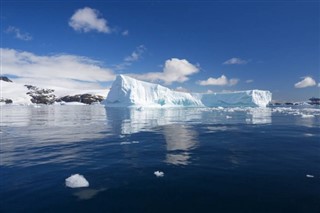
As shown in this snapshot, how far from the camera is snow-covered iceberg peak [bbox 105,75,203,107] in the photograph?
238ft

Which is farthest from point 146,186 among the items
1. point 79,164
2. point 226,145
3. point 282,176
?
point 226,145

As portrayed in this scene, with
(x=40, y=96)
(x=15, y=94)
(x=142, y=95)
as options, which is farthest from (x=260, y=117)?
(x=40, y=96)

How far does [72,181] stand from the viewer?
23.9 ft

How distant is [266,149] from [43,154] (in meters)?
9.62

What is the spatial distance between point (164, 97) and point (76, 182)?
7173 centimetres

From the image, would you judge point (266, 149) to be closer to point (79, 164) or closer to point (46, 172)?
point (79, 164)

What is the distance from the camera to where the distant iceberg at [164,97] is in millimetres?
72875

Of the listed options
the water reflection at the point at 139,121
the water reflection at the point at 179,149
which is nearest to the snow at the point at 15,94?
the water reflection at the point at 139,121

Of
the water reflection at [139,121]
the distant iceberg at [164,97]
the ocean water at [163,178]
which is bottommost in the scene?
the ocean water at [163,178]

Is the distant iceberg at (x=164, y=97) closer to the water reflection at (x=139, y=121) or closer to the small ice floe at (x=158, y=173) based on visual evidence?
the water reflection at (x=139, y=121)

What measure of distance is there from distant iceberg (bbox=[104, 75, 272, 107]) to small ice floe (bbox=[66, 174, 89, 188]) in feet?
212

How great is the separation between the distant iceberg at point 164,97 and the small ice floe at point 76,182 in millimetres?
64691

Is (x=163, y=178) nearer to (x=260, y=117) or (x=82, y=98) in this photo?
(x=260, y=117)

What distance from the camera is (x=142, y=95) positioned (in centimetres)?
7506
